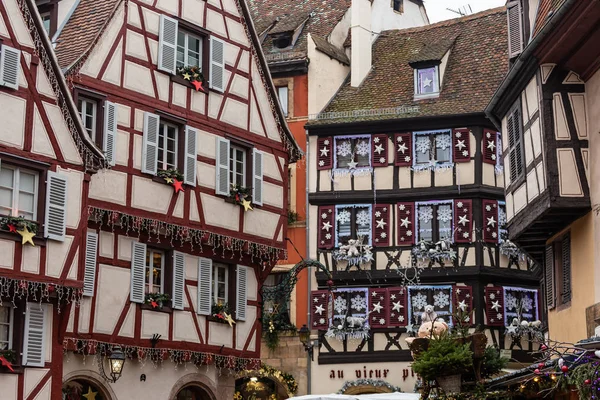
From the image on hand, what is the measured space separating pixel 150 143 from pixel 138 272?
2.68m

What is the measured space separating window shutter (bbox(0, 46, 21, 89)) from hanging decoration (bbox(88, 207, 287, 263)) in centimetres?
321

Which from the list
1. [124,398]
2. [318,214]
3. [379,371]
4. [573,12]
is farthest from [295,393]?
[573,12]

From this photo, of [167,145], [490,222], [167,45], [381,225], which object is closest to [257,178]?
[167,145]

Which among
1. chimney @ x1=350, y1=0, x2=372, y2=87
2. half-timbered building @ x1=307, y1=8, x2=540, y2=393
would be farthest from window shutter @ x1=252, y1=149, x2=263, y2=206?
chimney @ x1=350, y1=0, x2=372, y2=87

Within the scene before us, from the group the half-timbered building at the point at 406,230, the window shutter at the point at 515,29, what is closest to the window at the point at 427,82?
the half-timbered building at the point at 406,230

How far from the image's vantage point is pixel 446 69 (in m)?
36.1

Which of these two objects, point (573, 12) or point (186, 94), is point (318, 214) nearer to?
point (186, 94)

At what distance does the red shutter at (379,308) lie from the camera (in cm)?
3381

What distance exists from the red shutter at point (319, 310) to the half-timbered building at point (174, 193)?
6.21 meters

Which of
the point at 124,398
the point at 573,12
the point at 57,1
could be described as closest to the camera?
the point at 573,12

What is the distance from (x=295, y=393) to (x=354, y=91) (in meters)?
9.26

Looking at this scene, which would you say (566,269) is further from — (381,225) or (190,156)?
(381,225)

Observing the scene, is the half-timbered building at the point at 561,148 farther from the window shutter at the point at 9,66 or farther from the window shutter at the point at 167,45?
the window shutter at the point at 9,66

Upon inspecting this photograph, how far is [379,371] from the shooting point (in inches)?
1324
